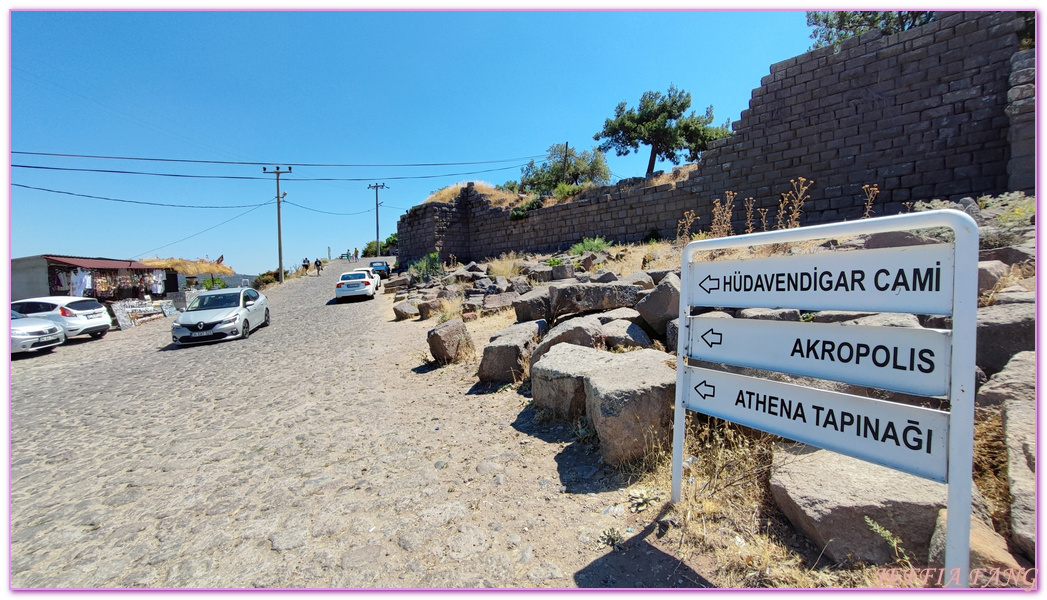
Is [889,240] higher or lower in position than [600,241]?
lower

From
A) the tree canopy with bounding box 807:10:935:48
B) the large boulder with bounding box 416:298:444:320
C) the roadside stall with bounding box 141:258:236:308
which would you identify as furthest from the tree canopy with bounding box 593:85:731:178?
the roadside stall with bounding box 141:258:236:308

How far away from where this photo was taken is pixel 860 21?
22.5m

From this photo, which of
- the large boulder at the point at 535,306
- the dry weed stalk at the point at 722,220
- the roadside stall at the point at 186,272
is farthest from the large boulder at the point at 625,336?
the roadside stall at the point at 186,272

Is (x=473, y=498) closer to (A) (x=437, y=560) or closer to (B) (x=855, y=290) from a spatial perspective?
(A) (x=437, y=560)

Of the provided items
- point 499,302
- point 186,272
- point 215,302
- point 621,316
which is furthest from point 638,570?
point 186,272

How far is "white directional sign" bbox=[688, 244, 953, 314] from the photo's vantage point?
158 cm

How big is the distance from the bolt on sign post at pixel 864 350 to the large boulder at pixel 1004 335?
67.9 inches

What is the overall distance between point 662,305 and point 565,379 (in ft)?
5.21

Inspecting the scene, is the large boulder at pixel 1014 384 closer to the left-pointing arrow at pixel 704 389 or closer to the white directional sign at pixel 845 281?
the white directional sign at pixel 845 281

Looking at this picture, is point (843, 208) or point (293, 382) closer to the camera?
point (293, 382)

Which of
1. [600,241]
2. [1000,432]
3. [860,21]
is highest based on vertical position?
[860,21]

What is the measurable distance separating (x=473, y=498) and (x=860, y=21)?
99.6 ft

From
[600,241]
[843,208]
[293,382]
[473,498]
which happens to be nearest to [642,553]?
[473,498]

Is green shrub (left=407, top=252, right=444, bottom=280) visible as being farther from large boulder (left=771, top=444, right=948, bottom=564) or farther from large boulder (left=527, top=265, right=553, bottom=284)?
large boulder (left=771, top=444, right=948, bottom=564)
